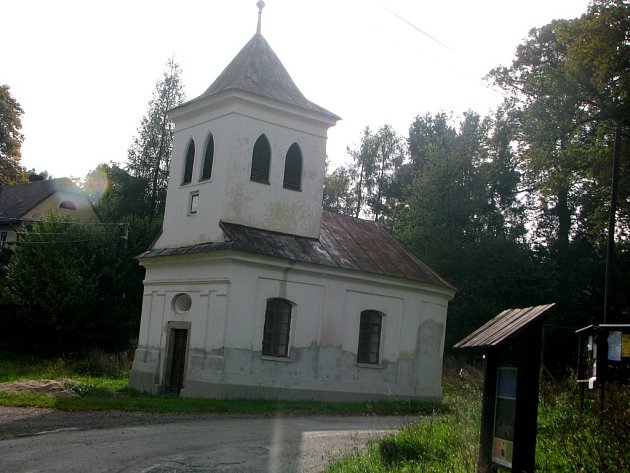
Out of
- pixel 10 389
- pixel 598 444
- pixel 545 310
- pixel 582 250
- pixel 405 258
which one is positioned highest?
pixel 582 250

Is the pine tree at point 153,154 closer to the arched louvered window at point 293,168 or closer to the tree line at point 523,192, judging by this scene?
the tree line at point 523,192

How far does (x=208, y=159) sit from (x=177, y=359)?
615cm

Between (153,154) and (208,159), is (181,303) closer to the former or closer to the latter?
(208,159)

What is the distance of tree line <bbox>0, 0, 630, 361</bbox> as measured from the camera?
25.0m

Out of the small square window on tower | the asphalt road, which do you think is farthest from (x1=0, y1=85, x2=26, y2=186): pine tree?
the asphalt road

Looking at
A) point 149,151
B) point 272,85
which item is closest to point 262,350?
point 272,85

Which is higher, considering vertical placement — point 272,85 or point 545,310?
point 272,85

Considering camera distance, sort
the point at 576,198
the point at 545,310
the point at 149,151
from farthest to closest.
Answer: the point at 149,151 → the point at 576,198 → the point at 545,310

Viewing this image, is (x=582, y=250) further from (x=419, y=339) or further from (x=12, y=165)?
(x=12, y=165)

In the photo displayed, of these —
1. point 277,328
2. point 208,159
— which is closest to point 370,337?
point 277,328

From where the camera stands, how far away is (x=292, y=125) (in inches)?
941

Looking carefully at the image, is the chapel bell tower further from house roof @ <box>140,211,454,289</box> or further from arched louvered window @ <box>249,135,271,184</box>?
house roof @ <box>140,211,454,289</box>

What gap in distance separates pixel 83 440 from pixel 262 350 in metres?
9.63

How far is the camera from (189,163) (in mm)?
24391
